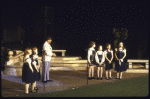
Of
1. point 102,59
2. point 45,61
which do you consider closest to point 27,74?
point 45,61

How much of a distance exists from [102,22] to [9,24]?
871 centimetres

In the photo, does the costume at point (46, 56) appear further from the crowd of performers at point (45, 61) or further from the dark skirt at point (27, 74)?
the dark skirt at point (27, 74)

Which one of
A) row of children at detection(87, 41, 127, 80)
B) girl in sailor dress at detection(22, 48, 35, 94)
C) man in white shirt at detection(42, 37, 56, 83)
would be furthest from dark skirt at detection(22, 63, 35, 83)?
row of children at detection(87, 41, 127, 80)

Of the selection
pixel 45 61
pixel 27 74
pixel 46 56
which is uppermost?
pixel 46 56

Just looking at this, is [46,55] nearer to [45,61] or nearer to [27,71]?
[45,61]

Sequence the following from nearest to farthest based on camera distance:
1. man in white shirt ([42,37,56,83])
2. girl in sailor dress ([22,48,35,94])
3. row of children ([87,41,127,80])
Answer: girl in sailor dress ([22,48,35,94]) < man in white shirt ([42,37,56,83]) < row of children ([87,41,127,80])

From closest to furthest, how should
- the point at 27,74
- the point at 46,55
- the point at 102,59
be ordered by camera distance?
the point at 27,74, the point at 46,55, the point at 102,59

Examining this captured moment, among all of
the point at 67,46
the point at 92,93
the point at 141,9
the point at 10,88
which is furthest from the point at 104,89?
the point at 67,46

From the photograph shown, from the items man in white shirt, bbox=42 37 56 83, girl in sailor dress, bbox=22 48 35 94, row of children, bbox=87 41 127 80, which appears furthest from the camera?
row of children, bbox=87 41 127 80

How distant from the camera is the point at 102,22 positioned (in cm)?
1923

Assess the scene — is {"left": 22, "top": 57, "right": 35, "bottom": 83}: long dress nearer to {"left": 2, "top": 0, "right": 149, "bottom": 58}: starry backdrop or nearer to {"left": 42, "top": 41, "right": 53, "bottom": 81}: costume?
{"left": 42, "top": 41, "right": 53, "bottom": 81}: costume

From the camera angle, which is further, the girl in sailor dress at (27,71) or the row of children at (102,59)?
the row of children at (102,59)

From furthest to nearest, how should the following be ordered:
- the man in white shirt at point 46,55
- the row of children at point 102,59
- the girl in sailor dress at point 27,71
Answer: the row of children at point 102,59 → the man in white shirt at point 46,55 → the girl in sailor dress at point 27,71

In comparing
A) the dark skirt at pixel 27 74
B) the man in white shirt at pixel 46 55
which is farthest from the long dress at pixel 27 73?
the man in white shirt at pixel 46 55
